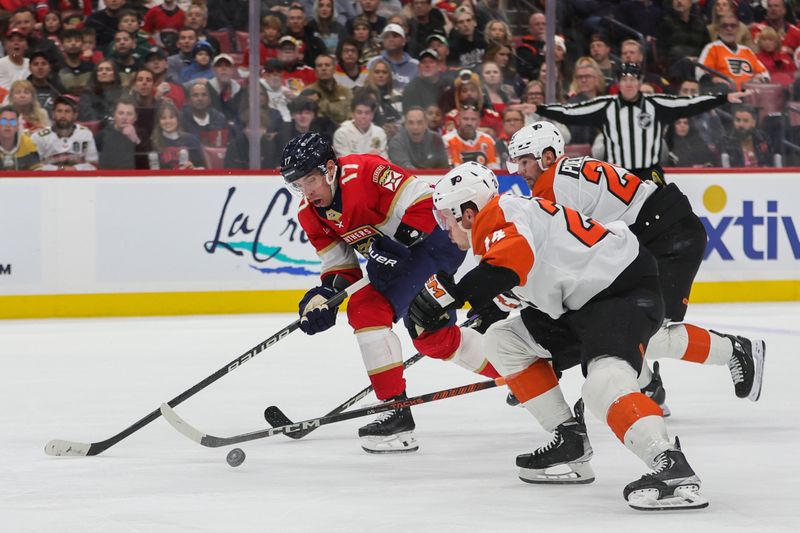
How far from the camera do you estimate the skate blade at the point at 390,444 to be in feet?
12.3

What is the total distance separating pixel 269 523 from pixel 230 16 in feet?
16.9

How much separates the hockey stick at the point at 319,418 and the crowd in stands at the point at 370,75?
3.82m

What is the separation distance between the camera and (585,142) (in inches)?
306

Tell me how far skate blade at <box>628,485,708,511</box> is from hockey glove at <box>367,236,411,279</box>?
1.29 meters

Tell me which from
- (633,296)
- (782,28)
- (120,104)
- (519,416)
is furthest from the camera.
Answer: (782,28)

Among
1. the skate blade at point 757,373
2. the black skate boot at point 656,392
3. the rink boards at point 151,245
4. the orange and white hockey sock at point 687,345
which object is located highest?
the orange and white hockey sock at point 687,345

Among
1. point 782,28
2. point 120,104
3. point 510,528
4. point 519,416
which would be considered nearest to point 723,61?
point 782,28

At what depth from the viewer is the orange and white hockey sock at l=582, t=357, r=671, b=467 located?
2.89m

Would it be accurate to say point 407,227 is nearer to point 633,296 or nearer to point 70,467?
point 633,296

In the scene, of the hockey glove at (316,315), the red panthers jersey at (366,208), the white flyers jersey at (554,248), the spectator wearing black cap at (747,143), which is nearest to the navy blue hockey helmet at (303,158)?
the red panthers jersey at (366,208)

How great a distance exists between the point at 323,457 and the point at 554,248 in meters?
1.10

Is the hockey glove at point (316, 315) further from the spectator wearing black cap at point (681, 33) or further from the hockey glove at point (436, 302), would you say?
the spectator wearing black cap at point (681, 33)

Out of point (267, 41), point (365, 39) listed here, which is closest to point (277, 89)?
point (267, 41)

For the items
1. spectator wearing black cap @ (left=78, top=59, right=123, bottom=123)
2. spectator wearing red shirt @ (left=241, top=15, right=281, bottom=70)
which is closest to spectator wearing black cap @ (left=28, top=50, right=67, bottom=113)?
spectator wearing black cap @ (left=78, top=59, right=123, bottom=123)
